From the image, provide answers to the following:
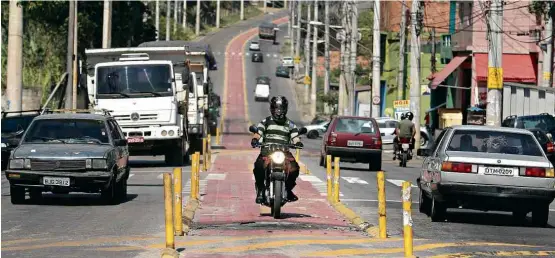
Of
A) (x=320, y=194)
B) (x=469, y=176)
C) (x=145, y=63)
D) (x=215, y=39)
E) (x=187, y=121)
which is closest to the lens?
(x=469, y=176)

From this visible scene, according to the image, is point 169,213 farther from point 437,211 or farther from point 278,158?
point 437,211

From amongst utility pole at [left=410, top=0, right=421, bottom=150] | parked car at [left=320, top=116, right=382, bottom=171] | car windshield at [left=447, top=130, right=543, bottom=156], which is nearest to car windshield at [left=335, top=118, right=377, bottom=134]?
parked car at [left=320, top=116, right=382, bottom=171]

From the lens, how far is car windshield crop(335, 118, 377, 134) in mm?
35219

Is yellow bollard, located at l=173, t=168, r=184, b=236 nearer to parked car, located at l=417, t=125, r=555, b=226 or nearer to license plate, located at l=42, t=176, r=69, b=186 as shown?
parked car, located at l=417, t=125, r=555, b=226

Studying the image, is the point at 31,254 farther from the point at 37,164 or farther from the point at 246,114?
the point at 246,114

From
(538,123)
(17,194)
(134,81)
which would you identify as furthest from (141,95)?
(538,123)

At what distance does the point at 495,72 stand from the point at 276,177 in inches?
883

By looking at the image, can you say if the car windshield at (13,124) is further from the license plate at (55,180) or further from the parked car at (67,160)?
the license plate at (55,180)

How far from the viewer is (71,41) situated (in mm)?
47969

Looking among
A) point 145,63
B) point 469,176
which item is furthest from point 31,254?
point 145,63

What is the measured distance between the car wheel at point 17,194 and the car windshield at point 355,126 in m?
16.0

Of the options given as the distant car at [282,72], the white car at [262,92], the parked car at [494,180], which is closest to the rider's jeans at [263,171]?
the parked car at [494,180]

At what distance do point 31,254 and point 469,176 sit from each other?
7007 millimetres

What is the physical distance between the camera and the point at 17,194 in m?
20.2
